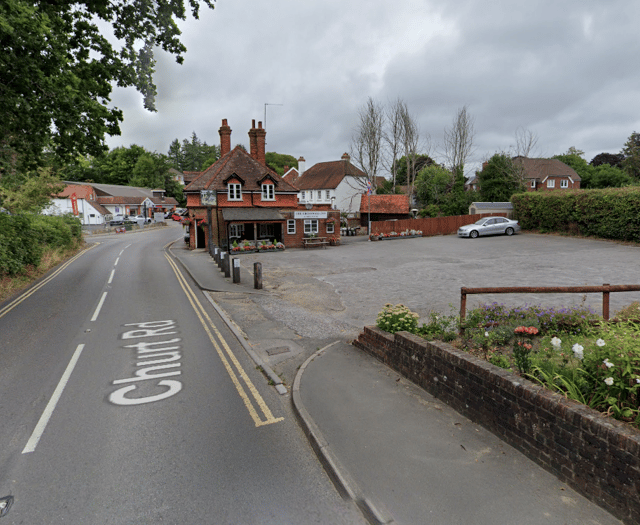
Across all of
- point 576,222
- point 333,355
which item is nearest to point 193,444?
point 333,355

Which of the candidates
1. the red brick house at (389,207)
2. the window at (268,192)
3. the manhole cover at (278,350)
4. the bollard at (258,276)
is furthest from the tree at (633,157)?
the manhole cover at (278,350)

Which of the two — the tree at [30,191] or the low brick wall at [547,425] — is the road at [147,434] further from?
the tree at [30,191]

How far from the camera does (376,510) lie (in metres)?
3.57

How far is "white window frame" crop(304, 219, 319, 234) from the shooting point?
3316cm

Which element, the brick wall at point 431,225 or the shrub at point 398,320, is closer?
the shrub at point 398,320

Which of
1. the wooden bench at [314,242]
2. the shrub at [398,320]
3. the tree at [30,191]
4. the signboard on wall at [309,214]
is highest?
the tree at [30,191]

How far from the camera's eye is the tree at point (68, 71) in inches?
362

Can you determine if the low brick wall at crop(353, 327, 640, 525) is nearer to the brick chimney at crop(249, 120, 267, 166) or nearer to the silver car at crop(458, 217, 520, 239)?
the silver car at crop(458, 217, 520, 239)

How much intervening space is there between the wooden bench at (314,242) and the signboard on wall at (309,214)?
1944 millimetres

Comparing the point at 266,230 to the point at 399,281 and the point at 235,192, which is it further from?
the point at 399,281

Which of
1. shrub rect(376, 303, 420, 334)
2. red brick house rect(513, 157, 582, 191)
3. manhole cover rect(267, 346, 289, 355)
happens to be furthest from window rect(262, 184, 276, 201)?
red brick house rect(513, 157, 582, 191)

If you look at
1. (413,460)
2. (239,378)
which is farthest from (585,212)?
(413,460)

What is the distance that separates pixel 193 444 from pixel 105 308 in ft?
29.0

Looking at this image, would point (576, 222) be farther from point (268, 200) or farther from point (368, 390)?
point (368, 390)
